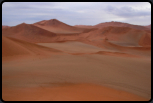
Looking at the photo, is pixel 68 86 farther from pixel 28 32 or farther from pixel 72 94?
pixel 28 32

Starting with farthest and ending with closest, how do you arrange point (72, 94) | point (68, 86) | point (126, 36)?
point (126, 36) < point (68, 86) < point (72, 94)

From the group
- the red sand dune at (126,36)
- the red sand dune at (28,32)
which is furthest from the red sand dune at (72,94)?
the red sand dune at (28,32)

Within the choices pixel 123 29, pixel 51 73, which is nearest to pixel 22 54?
pixel 51 73

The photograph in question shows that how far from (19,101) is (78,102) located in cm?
126

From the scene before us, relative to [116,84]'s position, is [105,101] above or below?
below

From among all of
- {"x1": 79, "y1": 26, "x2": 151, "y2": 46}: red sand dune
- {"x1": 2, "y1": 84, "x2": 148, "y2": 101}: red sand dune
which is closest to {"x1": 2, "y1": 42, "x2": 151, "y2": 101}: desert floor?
{"x1": 2, "y1": 84, "x2": 148, "y2": 101}: red sand dune

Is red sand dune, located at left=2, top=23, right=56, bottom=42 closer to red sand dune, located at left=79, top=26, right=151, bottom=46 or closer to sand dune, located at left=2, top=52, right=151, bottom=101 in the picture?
red sand dune, located at left=79, top=26, right=151, bottom=46

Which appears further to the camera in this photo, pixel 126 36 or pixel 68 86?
pixel 126 36

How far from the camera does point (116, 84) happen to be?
495cm

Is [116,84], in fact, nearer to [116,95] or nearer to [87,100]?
[116,95]

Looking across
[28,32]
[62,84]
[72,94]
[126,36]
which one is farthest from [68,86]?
[28,32]

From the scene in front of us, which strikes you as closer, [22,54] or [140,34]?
[22,54]

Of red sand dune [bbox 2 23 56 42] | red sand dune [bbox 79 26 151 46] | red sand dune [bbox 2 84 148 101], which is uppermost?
red sand dune [bbox 2 23 56 42]

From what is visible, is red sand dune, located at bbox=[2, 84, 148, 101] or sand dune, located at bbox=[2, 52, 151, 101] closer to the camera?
red sand dune, located at bbox=[2, 84, 148, 101]
